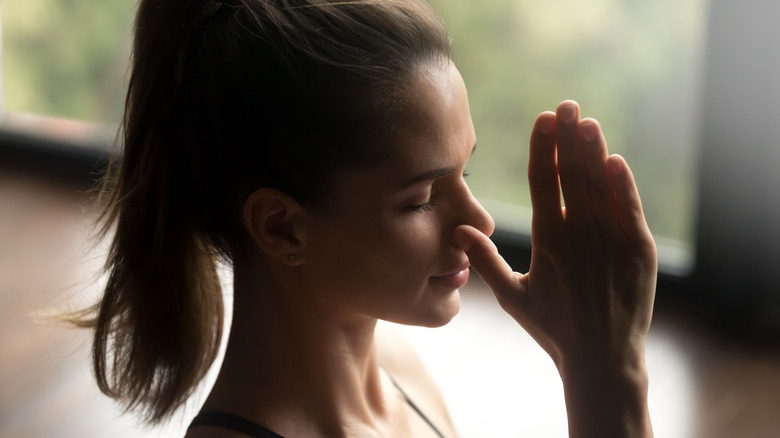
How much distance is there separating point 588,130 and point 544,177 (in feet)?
0.24

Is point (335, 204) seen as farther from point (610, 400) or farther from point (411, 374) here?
point (411, 374)

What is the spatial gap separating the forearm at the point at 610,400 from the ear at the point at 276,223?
13.0 inches

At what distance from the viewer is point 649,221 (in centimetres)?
250

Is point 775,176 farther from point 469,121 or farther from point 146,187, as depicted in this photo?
point 146,187

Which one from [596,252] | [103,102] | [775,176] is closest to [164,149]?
[596,252]

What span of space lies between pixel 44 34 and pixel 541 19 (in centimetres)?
218

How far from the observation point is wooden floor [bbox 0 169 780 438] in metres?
2.01

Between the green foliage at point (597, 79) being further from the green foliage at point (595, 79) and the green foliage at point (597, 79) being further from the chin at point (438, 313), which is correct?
the chin at point (438, 313)

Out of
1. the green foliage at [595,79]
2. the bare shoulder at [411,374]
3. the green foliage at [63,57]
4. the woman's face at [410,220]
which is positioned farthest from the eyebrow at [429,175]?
the green foliage at [63,57]

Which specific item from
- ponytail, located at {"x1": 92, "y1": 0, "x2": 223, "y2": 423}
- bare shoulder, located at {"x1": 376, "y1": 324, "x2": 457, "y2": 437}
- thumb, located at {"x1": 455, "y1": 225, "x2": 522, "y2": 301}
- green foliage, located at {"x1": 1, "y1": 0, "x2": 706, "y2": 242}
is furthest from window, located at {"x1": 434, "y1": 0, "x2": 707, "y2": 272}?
ponytail, located at {"x1": 92, "y1": 0, "x2": 223, "y2": 423}

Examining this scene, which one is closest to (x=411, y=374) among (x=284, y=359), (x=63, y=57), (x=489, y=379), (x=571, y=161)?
(x=284, y=359)

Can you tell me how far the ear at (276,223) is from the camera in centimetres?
101

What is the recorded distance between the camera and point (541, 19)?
8.44 ft

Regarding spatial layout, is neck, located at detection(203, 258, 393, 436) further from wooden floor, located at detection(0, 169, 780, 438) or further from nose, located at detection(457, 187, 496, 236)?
wooden floor, located at detection(0, 169, 780, 438)
